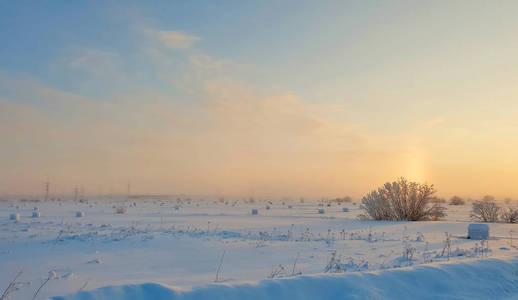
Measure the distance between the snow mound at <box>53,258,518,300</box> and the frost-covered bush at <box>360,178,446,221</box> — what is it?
1370 cm

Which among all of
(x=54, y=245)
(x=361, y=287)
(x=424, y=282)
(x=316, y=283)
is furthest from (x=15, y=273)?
(x=424, y=282)

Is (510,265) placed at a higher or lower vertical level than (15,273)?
higher

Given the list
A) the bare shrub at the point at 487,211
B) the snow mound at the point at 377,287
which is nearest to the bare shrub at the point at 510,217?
the bare shrub at the point at 487,211

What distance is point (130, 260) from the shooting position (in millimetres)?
7688

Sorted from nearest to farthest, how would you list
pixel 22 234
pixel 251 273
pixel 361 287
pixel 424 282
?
pixel 361 287, pixel 424 282, pixel 251 273, pixel 22 234

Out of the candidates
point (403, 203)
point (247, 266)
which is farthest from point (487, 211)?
point (247, 266)

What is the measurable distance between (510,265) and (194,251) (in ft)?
20.2

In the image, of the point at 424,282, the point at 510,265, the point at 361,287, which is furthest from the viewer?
the point at 510,265

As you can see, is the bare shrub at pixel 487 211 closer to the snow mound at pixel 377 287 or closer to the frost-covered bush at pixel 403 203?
the frost-covered bush at pixel 403 203

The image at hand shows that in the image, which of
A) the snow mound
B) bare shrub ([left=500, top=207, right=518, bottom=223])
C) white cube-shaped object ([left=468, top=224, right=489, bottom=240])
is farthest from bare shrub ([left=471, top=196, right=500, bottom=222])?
the snow mound

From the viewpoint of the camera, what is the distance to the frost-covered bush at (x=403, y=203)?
18766 mm

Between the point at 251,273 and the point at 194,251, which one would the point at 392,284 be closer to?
the point at 251,273

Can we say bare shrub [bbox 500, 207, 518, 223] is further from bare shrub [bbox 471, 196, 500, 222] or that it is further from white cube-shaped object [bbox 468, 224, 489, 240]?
white cube-shaped object [bbox 468, 224, 489, 240]

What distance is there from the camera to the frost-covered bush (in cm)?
1877
